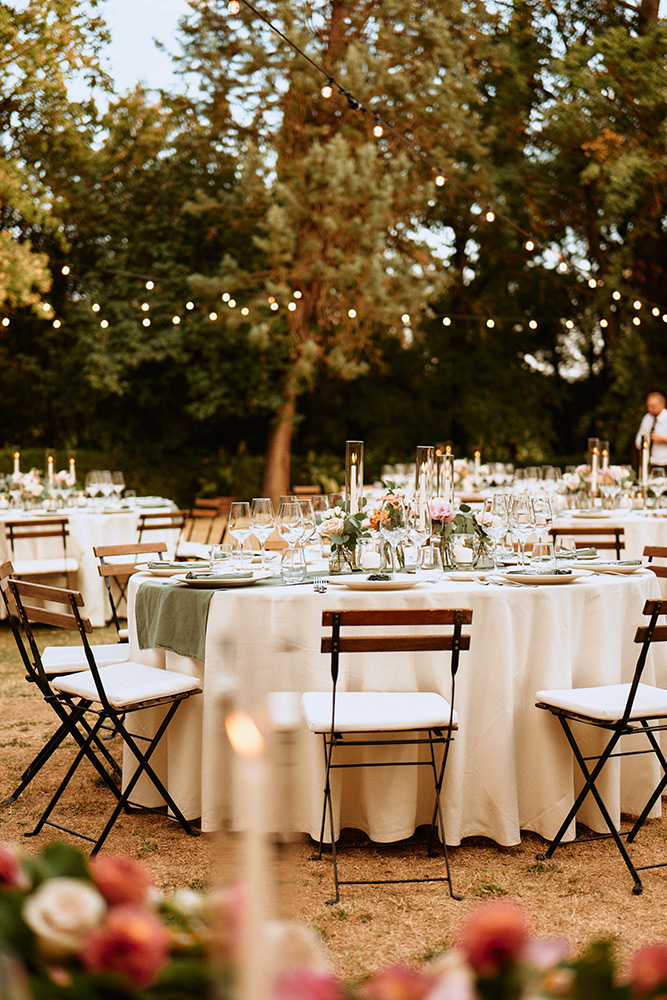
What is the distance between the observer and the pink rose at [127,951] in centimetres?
71

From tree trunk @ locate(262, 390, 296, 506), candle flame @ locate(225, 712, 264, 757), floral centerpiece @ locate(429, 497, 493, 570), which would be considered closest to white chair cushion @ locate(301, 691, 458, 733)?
floral centerpiece @ locate(429, 497, 493, 570)

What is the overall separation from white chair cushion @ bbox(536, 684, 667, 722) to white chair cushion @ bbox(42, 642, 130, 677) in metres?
1.85

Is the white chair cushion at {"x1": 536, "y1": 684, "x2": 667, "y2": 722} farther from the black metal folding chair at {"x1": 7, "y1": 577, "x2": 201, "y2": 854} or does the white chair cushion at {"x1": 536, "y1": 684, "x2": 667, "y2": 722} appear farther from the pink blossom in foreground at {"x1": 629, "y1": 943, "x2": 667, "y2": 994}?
the pink blossom in foreground at {"x1": 629, "y1": 943, "x2": 667, "y2": 994}

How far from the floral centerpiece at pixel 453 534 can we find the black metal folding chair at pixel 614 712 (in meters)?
0.79

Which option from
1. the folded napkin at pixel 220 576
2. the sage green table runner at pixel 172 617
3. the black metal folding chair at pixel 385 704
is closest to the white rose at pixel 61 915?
the black metal folding chair at pixel 385 704

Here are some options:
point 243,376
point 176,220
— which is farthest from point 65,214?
point 243,376

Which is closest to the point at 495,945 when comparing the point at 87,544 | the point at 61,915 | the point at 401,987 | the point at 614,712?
the point at 401,987

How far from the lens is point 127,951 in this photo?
72 centimetres

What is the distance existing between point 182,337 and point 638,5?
9.41 metres

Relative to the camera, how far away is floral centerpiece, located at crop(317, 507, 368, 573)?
4086 mm

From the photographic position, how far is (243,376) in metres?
16.9

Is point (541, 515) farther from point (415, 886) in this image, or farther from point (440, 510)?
point (415, 886)

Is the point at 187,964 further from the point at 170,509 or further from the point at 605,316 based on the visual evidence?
the point at 605,316

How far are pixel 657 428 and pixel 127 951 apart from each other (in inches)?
371
